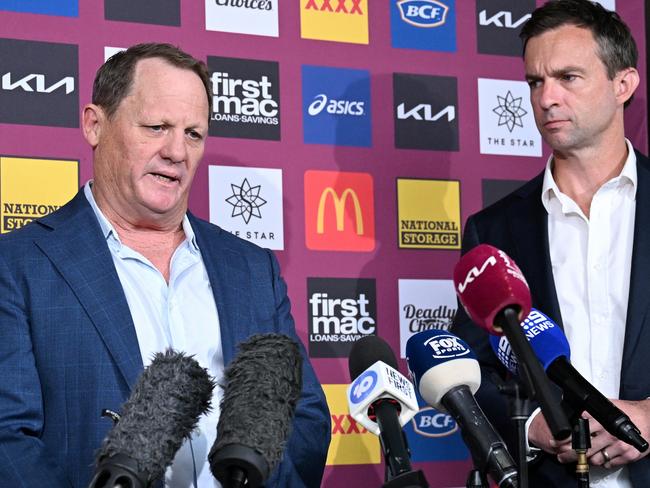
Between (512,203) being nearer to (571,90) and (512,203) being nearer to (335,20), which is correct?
(571,90)

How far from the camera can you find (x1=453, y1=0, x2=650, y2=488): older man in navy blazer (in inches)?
114

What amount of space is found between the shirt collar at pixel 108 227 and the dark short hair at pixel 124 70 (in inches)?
8.6

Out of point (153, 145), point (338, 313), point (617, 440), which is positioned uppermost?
point (153, 145)

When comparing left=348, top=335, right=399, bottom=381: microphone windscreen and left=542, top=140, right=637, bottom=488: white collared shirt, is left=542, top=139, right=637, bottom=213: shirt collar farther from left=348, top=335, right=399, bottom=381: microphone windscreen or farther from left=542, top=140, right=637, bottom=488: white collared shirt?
left=348, top=335, right=399, bottom=381: microphone windscreen

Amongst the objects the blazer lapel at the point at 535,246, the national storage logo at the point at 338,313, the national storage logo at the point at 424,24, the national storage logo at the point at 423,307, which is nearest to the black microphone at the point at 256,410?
the blazer lapel at the point at 535,246

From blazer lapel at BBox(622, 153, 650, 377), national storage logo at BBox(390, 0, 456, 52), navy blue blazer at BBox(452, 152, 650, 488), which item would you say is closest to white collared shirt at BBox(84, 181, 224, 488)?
navy blue blazer at BBox(452, 152, 650, 488)

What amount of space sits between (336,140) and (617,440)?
1541mm

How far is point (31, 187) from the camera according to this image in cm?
329

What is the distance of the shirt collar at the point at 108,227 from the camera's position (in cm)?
272

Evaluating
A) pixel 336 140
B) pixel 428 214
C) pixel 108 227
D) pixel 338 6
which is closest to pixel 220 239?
pixel 108 227

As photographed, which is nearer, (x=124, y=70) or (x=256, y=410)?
(x=256, y=410)

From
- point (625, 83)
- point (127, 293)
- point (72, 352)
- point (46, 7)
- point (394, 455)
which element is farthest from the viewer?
point (46, 7)

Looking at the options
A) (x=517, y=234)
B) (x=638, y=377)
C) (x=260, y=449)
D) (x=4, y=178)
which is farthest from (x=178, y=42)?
(x=260, y=449)

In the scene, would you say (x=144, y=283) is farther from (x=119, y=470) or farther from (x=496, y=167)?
(x=496, y=167)
